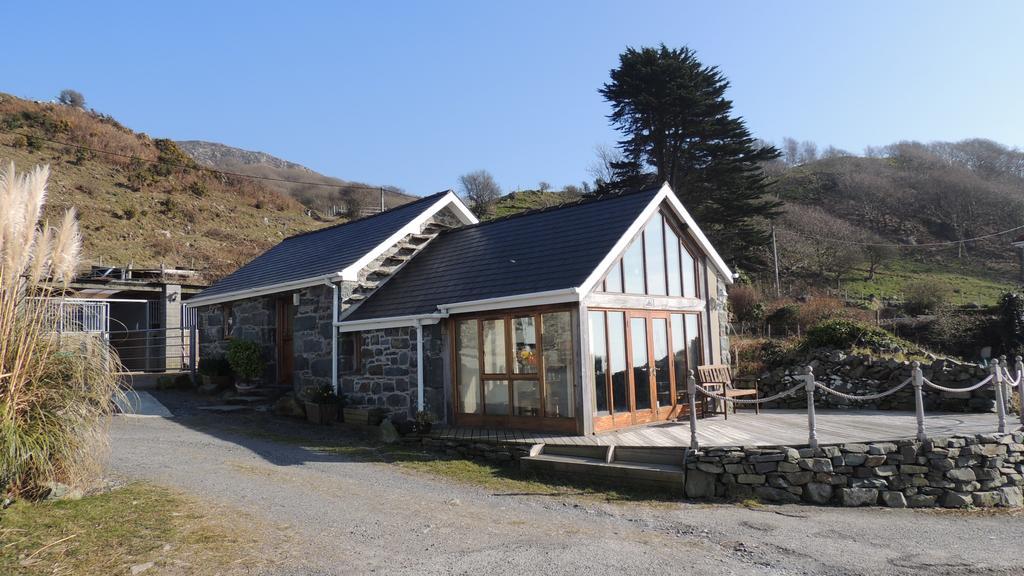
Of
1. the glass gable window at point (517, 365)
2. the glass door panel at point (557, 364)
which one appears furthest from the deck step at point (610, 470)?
the glass gable window at point (517, 365)

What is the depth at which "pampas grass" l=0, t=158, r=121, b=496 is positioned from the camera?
532 centimetres

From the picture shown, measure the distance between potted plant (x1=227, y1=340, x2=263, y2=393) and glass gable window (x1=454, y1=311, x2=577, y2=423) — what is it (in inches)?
242

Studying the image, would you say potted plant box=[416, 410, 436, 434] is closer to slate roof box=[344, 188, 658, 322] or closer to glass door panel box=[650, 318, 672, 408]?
slate roof box=[344, 188, 658, 322]

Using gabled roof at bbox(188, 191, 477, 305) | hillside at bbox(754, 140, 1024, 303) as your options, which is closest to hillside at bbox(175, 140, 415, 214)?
hillside at bbox(754, 140, 1024, 303)

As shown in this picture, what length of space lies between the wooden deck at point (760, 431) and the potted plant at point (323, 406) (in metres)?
2.70

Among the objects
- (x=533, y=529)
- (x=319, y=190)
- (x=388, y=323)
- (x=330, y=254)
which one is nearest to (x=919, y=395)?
(x=533, y=529)

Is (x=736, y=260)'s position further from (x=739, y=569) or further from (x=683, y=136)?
(x=739, y=569)

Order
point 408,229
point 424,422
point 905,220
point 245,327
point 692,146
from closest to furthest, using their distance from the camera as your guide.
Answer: point 424,422 < point 408,229 < point 245,327 < point 692,146 < point 905,220

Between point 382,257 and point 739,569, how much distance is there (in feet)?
34.5

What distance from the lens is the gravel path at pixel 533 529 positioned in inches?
218

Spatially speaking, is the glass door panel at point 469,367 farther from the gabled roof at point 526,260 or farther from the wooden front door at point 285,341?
the wooden front door at point 285,341

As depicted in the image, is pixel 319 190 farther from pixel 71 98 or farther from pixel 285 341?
pixel 285 341

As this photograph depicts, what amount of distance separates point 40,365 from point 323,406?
23.8ft

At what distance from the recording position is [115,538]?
5.45 meters
